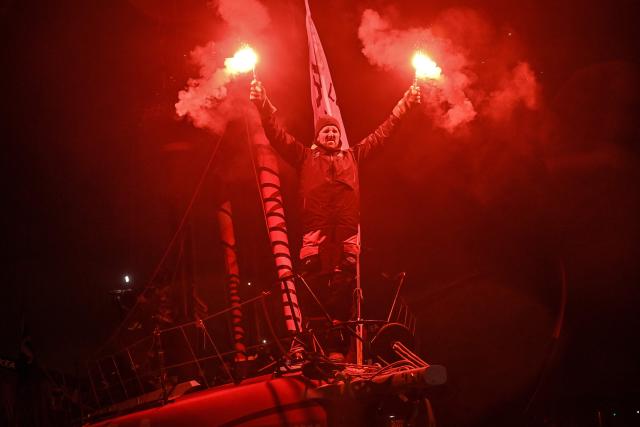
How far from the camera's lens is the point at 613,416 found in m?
10.1

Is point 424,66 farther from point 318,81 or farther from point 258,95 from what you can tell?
point 258,95

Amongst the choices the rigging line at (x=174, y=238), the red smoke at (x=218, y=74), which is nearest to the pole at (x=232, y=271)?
the rigging line at (x=174, y=238)

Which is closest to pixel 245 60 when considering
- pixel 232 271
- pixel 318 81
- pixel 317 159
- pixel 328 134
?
pixel 328 134

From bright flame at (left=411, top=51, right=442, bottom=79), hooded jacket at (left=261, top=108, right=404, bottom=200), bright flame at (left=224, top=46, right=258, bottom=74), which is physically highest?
bright flame at (left=224, top=46, right=258, bottom=74)

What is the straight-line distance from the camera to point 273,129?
713 cm

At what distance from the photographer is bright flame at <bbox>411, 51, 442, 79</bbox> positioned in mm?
7645

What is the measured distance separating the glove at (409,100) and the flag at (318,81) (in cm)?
148

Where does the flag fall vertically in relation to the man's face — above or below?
above

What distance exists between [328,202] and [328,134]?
1002 millimetres

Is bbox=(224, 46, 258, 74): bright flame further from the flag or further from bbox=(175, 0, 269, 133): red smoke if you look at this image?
the flag

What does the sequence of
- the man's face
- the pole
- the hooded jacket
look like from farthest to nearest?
1. the pole
2. the man's face
3. the hooded jacket

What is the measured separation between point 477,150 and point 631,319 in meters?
3.76

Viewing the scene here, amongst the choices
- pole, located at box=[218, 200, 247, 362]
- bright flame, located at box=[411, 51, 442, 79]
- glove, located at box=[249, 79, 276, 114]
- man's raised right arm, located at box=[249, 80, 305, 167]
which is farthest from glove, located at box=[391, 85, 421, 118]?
pole, located at box=[218, 200, 247, 362]

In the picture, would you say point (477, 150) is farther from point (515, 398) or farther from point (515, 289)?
point (515, 398)
